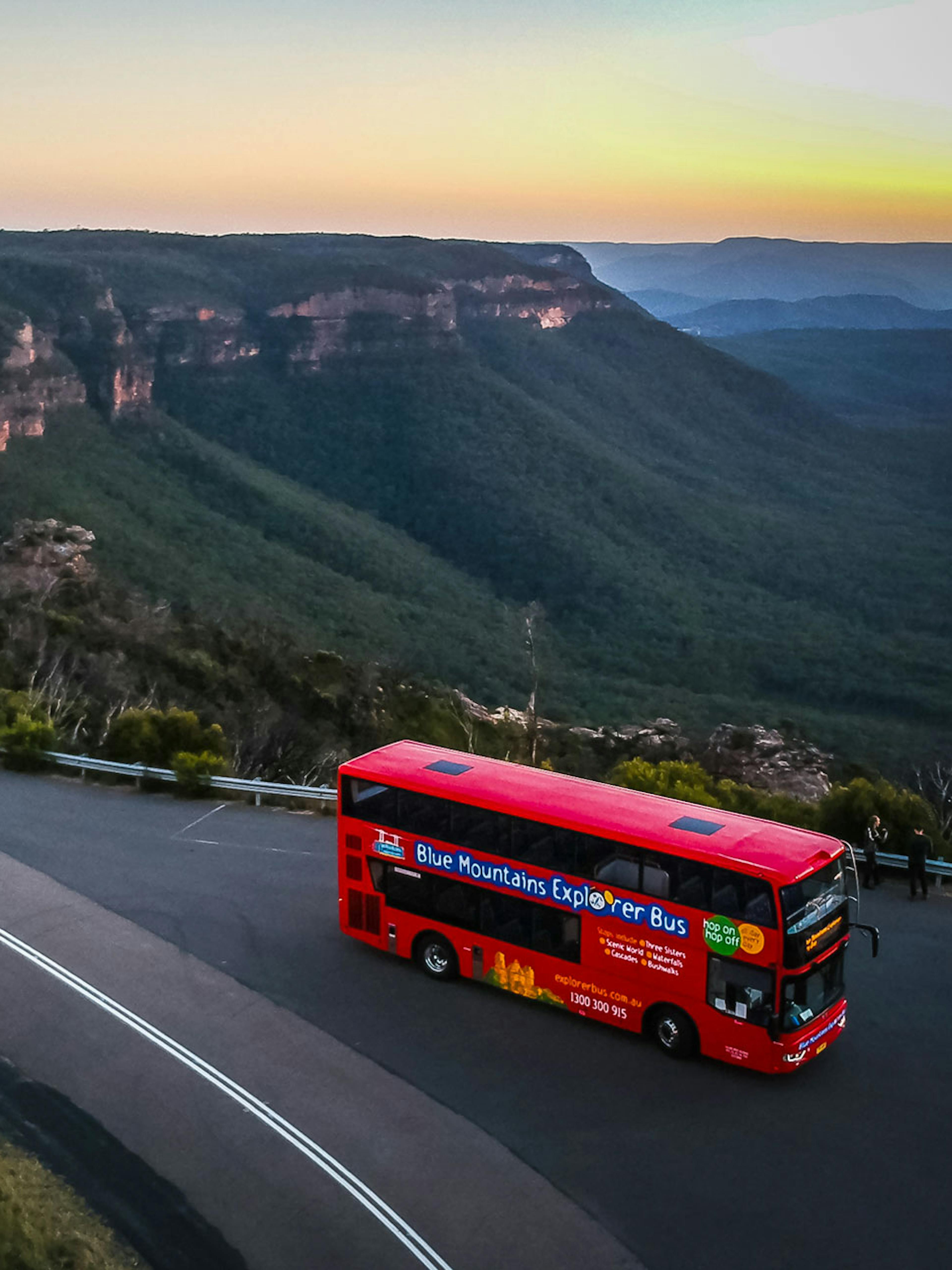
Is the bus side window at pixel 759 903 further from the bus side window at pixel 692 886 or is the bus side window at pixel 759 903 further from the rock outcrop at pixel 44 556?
the rock outcrop at pixel 44 556

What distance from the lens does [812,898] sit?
15836 millimetres

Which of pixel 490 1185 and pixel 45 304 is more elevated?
pixel 45 304

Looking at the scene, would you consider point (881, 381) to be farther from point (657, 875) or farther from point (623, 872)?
point (657, 875)

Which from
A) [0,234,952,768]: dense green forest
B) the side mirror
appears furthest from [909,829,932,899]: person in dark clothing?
Result: [0,234,952,768]: dense green forest

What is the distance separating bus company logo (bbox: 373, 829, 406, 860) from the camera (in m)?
19.0

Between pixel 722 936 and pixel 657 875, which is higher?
pixel 657 875

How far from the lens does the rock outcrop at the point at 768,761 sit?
43.2 metres

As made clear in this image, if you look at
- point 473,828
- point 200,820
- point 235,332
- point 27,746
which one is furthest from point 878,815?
point 235,332

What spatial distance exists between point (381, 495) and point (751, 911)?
82931 millimetres

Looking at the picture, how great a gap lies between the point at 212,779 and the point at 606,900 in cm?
1260

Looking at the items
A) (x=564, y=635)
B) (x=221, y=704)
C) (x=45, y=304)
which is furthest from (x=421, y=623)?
(x=45, y=304)

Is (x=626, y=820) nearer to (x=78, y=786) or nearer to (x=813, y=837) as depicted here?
(x=813, y=837)

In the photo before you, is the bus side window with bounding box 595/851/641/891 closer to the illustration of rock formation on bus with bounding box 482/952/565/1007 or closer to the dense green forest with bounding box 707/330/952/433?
the illustration of rock formation on bus with bounding box 482/952/565/1007

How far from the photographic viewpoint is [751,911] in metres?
15.7
